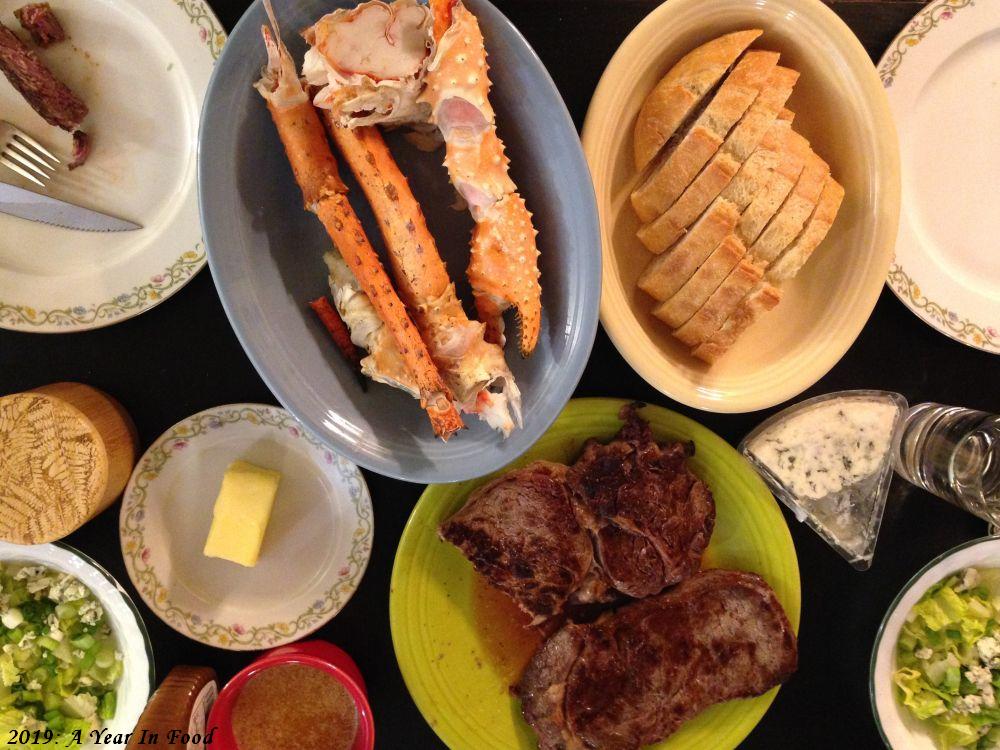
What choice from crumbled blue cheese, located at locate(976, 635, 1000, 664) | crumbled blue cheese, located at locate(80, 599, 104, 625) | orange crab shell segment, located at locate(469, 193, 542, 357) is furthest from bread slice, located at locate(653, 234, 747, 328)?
crumbled blue cheese, located at locate(80, 599, 104, 625)

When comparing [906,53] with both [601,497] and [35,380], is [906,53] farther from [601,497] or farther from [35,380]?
[35,380]

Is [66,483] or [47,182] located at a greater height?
[47,182]

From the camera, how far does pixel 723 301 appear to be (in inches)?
45.8

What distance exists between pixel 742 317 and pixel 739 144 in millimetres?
284

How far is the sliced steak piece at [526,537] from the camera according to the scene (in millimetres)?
1266

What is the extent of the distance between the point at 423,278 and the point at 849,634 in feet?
3.91

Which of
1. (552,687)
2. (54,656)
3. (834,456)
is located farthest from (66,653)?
(834,456)

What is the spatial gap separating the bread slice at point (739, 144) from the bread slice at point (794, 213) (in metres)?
0.10

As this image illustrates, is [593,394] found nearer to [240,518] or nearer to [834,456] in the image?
[834,456]

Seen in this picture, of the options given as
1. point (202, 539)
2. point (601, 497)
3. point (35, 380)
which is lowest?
point (202, 539)

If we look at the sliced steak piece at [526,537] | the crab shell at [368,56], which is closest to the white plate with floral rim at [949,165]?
the sliced steak piece at [526,537]

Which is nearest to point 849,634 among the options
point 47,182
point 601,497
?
point 601,497

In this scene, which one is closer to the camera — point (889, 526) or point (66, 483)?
point (66, 483)

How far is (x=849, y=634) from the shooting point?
1481mm
